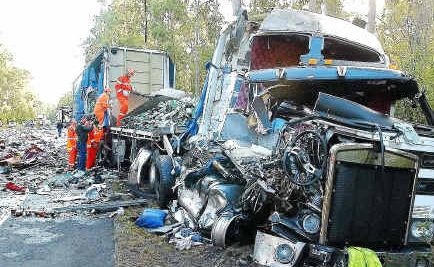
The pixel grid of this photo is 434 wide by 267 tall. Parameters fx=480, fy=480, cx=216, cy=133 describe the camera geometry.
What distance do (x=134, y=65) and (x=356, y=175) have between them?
9.83 meters

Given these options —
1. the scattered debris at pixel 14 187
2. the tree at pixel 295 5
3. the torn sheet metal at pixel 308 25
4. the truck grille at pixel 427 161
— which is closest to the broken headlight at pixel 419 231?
the truck grille at pixel 427 161

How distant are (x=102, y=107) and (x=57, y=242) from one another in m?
5.50

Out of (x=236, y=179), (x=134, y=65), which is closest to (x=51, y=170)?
(x=134, y=65)

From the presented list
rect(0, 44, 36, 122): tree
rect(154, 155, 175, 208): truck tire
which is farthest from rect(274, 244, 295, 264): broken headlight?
rect(0, 44, 36, 122): tree

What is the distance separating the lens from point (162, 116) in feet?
30.8

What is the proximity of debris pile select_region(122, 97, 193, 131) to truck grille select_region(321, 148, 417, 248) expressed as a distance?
436cm

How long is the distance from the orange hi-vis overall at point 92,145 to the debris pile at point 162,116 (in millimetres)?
928

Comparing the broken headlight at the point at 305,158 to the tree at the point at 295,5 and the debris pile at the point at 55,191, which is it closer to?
the debris pile at the point at 55,191

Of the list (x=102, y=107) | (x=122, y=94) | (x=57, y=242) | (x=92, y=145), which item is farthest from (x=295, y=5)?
(x=57, y=242)

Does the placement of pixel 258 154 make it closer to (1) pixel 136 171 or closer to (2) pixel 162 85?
(1) pixel 136 171

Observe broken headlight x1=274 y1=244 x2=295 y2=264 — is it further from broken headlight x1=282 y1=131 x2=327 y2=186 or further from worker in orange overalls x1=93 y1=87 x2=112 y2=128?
worker in orange overalls x1=93 y1=87 x2=112 y2=128

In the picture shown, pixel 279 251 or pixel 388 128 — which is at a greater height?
pixel 388 128

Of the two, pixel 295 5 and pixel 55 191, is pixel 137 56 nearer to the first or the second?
pixel 55 191

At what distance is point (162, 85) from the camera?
43.8 ft
